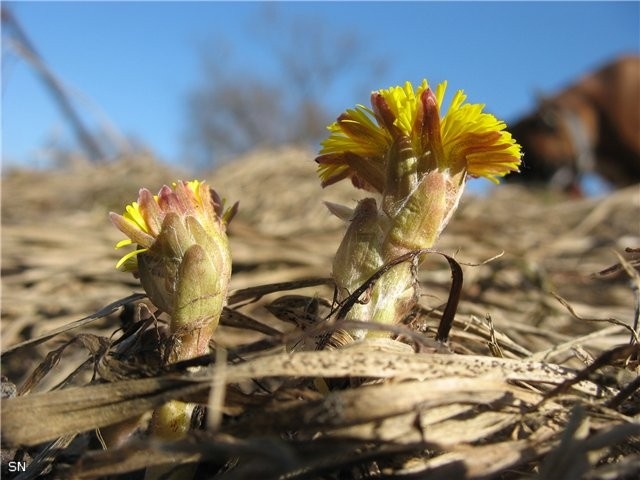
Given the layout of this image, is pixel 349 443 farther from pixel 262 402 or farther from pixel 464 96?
pixel 464 96

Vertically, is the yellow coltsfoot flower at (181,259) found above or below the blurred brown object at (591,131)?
below

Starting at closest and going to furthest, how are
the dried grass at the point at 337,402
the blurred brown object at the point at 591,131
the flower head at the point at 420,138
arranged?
the dried grass at the point at 337,402
the flower head at the point at 420,138
the blurred brown object at the point at 591,131

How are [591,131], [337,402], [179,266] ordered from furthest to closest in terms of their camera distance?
[591,131] < [179,266] < [337,402]

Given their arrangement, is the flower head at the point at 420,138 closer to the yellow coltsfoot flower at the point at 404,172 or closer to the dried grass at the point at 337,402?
the yellow coltsfoot flower at the point at 404,172

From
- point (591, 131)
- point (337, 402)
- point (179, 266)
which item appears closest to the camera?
point (337, 402)

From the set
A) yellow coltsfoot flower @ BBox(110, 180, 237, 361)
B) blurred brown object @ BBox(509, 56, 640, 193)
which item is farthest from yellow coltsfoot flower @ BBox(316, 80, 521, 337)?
blurred brown object @ BBox(509, 56, 640, 193)

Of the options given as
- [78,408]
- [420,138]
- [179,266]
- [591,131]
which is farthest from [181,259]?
[591,131]

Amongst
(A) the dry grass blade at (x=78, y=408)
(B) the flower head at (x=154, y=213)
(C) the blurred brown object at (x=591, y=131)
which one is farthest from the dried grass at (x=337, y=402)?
(C) the blurred brown object at (x=591, y=131)

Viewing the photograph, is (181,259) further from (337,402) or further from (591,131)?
(591,131)
